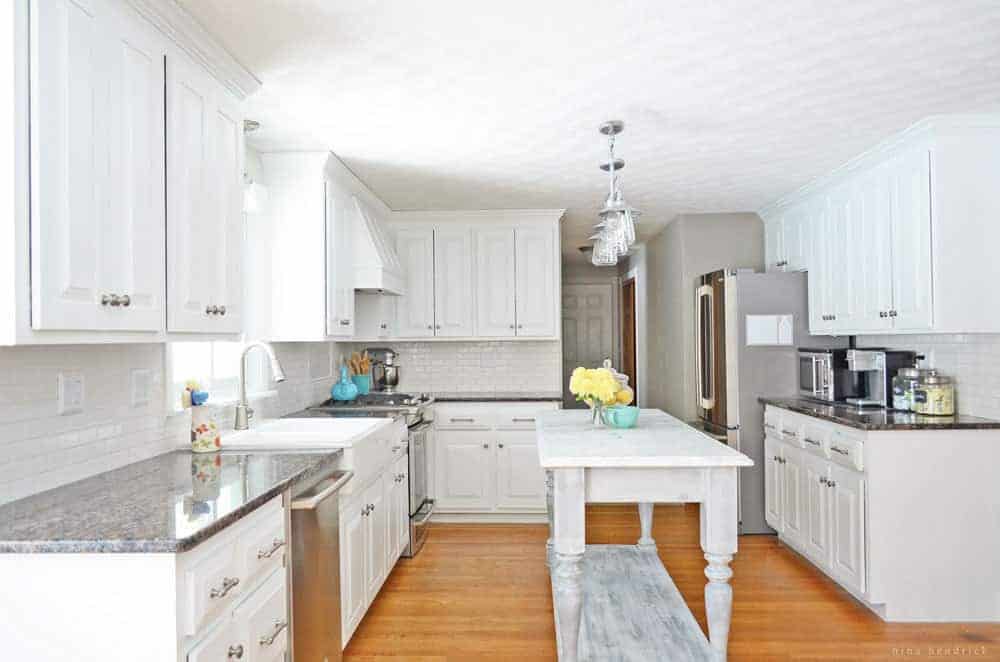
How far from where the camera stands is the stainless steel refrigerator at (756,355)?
462 cm

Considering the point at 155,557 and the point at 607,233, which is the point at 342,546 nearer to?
the point at 155,557

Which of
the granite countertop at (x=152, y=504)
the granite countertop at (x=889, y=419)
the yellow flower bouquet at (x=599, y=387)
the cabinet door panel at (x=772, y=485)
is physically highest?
the yellow flower bouquet at (x=599, y=387)

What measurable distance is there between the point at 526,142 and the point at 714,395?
2.51m

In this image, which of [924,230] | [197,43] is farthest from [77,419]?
[924,230]

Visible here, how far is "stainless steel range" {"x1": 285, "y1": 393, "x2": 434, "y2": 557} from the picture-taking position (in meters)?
4.00

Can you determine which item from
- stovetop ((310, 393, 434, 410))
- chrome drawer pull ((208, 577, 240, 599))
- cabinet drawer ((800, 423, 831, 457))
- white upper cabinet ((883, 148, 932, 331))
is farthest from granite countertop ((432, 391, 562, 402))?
chrome drawer pull ((208, 577, 240, 599))

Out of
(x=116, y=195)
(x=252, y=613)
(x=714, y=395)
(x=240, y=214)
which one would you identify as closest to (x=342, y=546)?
(x=252, y=613)

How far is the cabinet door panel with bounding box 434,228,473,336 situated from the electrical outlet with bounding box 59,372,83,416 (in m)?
3.43

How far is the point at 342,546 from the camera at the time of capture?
111 inches

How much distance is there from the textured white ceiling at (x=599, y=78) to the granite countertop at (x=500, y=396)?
5.89 ft

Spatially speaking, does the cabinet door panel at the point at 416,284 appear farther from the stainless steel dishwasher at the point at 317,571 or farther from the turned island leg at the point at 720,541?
the turned island leg at the point at 720,541

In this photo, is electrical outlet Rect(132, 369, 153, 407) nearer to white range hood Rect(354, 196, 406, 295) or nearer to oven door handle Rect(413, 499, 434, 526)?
white range hood Rect(354, 196, 406, 295)

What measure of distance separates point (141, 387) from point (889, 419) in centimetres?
345

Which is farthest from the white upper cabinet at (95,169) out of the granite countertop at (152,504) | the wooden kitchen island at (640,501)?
the wooden kitchen island at (640,501)
